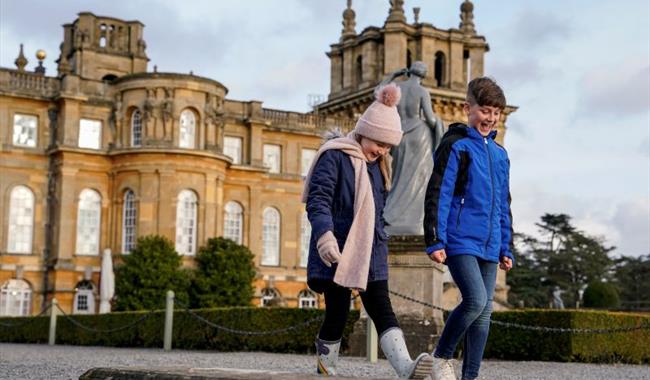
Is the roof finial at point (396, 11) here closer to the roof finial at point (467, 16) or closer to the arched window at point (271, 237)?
the roof finial at point (467, 16)

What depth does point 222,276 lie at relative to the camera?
1683 inches

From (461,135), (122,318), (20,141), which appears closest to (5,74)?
(20,141)

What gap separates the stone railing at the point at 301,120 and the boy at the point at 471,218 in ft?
143

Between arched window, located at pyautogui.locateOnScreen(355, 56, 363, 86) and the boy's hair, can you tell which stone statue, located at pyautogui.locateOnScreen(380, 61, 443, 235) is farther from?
arched window, located at pyautogui.locateOnScreen(355, 56, 363, 86)

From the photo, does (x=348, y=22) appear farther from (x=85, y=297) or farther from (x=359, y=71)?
(x=85, y=297)

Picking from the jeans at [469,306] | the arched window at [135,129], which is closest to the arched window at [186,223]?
the arched window at [135,129]

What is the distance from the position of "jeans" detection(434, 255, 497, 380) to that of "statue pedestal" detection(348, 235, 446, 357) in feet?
24.1

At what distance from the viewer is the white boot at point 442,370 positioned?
6.19 m

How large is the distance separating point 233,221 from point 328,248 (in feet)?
139

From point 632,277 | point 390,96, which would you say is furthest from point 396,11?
point 390,96

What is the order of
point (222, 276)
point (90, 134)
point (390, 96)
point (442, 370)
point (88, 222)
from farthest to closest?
1. point (90, 134)
2. point (88, 222)
3. point (222, 276)
4. point (390, 96)
5. point (442, 370)

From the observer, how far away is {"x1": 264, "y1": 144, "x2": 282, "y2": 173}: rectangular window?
50188mm

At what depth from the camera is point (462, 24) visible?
58.7 metres

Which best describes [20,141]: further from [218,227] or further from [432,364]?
[432,364]
